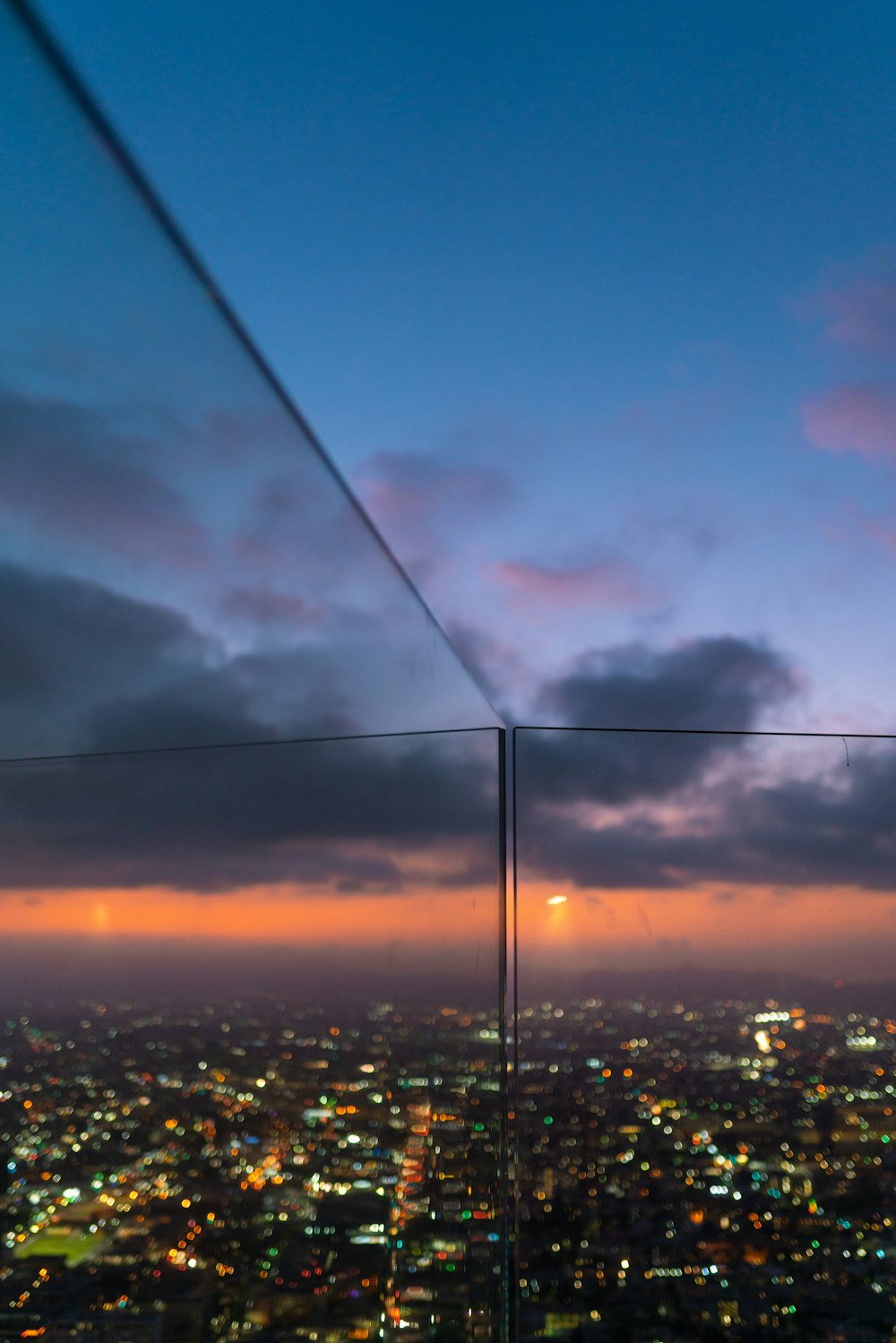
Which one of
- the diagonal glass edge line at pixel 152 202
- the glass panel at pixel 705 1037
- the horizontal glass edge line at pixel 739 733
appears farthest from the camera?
the horizontal glass edge line at pixel 739 733

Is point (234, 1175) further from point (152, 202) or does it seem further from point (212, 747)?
point (152, 202)

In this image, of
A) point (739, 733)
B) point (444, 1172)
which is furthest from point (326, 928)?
point (739, 733)

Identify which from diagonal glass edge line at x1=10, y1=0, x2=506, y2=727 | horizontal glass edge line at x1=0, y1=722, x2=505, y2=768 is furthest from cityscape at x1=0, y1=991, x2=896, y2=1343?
diagonal glass edge line at x1=10, y1=0, x2=506, y2=727

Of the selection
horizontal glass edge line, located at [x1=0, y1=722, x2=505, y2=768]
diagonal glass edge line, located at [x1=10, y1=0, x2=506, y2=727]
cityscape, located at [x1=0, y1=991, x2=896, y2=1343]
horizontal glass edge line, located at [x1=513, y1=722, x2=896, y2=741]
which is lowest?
cityscape, located at [x1=0, y1=991, x2=896, y2=1343]

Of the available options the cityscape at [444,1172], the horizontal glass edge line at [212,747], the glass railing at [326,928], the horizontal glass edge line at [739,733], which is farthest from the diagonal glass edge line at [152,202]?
the horizontal glass edge line at [739,733]

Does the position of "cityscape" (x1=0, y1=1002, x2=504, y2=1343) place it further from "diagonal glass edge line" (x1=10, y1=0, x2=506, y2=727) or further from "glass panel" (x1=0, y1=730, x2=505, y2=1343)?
"diagonal glass edge line" (x1=10, y1=0, x2=506, y2=727)

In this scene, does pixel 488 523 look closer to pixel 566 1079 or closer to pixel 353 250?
pixel 353 250

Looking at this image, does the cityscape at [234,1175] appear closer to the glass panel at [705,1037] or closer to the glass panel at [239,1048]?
the glass panel at [239,1048]
